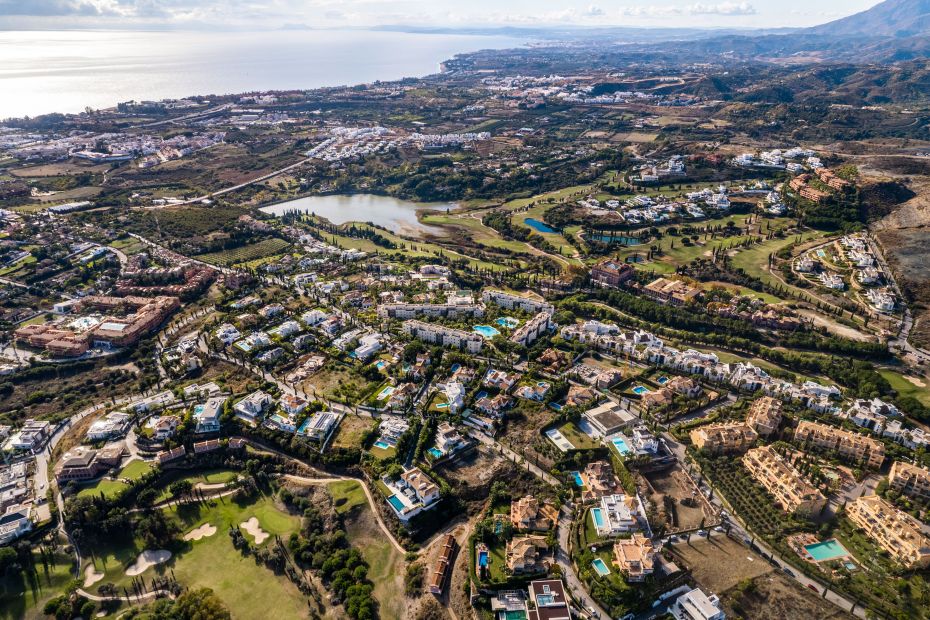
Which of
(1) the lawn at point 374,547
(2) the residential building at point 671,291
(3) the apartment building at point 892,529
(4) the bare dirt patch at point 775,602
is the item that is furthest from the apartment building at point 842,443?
(1) the lawn at point 374,547

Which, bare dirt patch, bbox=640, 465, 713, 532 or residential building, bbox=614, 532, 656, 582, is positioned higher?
residential building, bbox=614, 532, 656, 582

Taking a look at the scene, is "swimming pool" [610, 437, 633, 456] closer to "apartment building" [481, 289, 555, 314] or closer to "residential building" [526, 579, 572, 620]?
"residential building" [526, 579, 572, 620]

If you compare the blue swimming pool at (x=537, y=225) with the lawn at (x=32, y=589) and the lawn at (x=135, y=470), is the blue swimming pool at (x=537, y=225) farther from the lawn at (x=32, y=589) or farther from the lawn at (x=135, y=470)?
the lawn at (x=32, y=589)

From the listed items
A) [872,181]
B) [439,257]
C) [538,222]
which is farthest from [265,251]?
[872,181]

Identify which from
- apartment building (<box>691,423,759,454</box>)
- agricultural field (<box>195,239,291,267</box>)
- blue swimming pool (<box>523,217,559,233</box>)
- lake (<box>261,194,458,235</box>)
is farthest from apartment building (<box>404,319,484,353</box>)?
blue swimming pool (<box>523,217,559,233</box>)

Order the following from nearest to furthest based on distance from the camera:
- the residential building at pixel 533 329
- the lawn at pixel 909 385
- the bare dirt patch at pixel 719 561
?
the bare dirt patch at pixel 719 561
the lawn at pixel 909 385
the residential building at pixel 533 329

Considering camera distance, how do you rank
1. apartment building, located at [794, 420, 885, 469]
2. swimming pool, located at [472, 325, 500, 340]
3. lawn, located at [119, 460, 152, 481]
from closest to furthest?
apartment building, located at [794, 420, 885, 469]
lawn, located at [119, 460, 152, 481]
swimming pool, located at [472, 325, 500, 340]
